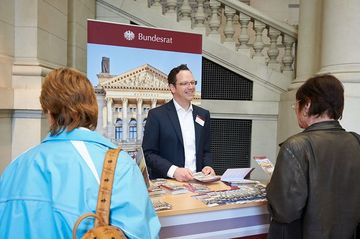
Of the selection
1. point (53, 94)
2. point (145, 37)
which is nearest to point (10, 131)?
point (145, 37)

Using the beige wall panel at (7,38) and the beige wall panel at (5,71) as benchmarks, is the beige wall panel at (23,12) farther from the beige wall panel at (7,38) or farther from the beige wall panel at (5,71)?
the beige wall panel at (5,71)

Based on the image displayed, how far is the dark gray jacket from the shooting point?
4.80 feet

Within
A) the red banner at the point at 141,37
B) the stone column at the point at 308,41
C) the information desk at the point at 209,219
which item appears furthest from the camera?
the stone column at the point at 308,41

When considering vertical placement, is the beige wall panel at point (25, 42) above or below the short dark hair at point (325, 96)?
above

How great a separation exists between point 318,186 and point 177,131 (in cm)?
125

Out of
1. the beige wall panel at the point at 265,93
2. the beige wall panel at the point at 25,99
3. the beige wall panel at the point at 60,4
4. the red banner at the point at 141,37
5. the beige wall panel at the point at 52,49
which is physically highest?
the beige wall panel at the point at 60,4

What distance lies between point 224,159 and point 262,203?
2826 millimetres

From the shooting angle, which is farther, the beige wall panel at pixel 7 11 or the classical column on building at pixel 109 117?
the classical column on building at pixel 109 117

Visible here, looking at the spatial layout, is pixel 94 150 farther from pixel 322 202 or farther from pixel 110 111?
pixel 110 111

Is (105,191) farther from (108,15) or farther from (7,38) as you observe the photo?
(108,15)

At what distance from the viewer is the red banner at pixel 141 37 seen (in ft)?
10.6

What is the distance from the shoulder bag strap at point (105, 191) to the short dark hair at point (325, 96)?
3.39ft

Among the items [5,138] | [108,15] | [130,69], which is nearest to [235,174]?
[130,69]

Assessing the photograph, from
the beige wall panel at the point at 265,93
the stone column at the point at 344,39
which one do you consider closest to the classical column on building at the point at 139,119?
the beige wall panel at the point at 265,93
